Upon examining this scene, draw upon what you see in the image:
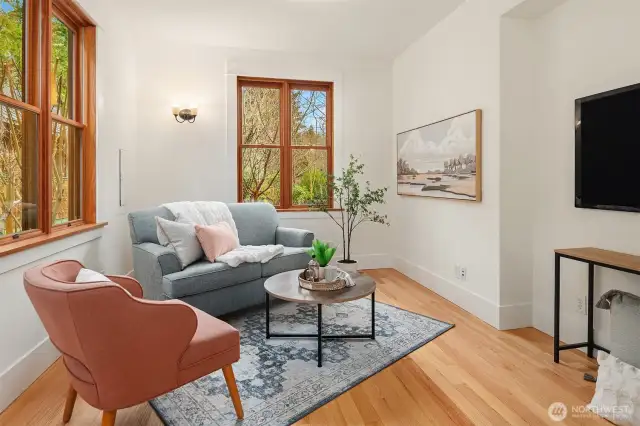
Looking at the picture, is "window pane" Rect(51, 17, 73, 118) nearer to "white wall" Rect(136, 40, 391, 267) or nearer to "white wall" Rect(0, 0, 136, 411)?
"white wall" Rect(0, 0, 136, 411)

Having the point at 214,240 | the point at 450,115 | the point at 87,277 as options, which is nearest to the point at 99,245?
the point at 214,240

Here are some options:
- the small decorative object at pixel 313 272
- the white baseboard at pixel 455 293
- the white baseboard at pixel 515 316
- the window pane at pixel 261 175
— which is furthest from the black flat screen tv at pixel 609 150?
the window pane at pixel 261 175

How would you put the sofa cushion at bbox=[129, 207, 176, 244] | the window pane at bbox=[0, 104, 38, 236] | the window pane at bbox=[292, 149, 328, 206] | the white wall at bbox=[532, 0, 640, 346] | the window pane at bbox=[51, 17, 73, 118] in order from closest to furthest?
1. the window pane at bbox=[0, 104, 38, 236]
2. the white wall at bbox=[532, 0, 640, 346]
3. the window pane at bbox=[51, 17, 73, 118]
4. the sofa cushion at bbox=[129, 207, 176, 244]
5. the window pane at bbox=[292, 149, 328, 206]

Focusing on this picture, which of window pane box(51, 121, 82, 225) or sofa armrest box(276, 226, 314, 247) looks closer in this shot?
window pane box(51, 121, 82, 225)

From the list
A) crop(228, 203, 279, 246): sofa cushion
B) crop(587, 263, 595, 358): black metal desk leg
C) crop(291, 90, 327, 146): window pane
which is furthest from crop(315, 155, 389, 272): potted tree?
crop(587, 263, 595, 358): black metal desk leg

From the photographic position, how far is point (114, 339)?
1469mm

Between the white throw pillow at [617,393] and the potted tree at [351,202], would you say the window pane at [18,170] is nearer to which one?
the potted tree at [351,202]

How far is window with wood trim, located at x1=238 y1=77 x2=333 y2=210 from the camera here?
15.4 feet

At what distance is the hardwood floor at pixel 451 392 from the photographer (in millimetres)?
1846

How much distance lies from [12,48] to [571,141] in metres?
3.41

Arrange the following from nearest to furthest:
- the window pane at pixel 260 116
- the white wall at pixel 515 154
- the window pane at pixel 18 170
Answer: the window pane at pixel 18 170 → the white wall at pixel 515 154 → the window pane at pixel 260 116

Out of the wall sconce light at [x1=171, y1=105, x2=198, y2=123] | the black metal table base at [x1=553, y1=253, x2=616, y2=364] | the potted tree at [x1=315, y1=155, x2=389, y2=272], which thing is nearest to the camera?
the black metal table base at [x1=553, y1=253, x2=616, y2=364]

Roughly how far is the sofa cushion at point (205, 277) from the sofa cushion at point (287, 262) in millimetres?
115

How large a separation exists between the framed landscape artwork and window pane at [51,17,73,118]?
3085mm
